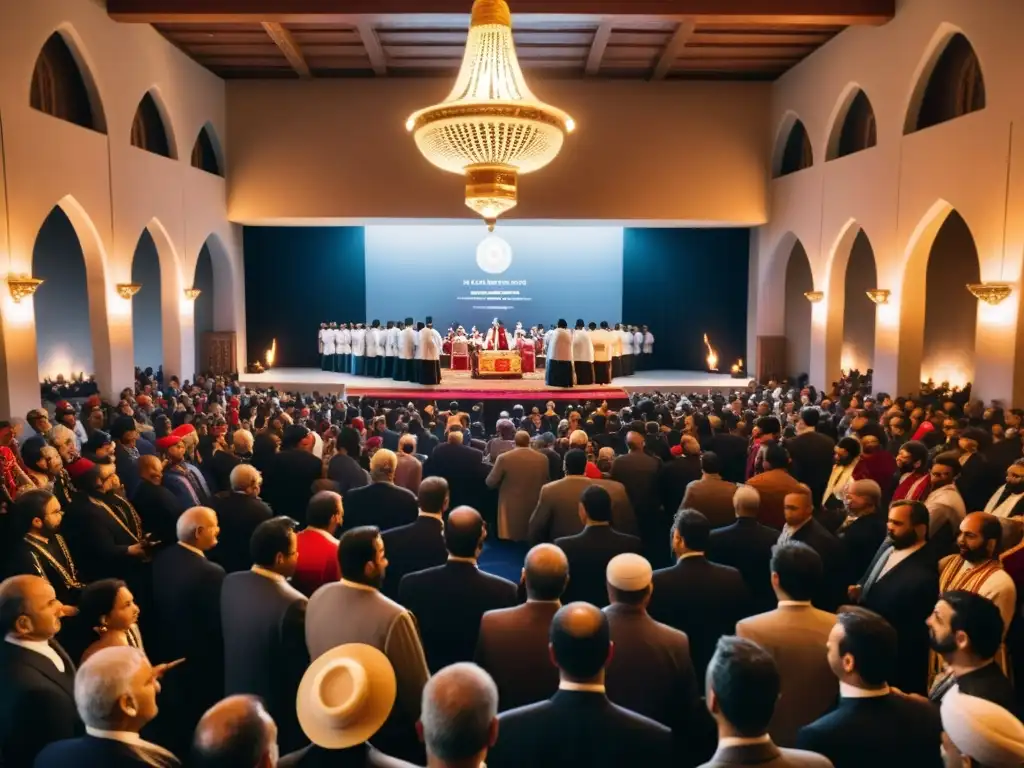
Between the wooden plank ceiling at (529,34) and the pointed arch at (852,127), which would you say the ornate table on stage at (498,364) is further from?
the pointed arch at (852,127)

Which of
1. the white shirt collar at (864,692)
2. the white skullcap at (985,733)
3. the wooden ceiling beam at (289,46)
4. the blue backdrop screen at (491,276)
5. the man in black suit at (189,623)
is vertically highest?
the wooden ceiling beam at (289,46)

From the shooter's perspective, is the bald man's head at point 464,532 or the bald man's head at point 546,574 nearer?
the bald man's head at point 546,574

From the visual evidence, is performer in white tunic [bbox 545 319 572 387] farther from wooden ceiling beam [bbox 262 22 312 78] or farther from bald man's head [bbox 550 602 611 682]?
bald man's head [bbox 550 602 611 682]

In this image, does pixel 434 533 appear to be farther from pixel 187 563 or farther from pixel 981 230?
pixel 981 230

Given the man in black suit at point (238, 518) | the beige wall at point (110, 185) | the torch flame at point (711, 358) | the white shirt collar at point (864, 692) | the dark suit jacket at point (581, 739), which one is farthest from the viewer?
the torch flame at point (711, 358)

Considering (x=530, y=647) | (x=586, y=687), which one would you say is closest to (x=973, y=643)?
(x=586, y=687)

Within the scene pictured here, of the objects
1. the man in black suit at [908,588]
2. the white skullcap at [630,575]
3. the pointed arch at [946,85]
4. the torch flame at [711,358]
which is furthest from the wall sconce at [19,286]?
the torch flame at [711,358]

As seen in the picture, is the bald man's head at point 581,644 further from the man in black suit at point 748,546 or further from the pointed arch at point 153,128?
the pointed arch at point 153,128

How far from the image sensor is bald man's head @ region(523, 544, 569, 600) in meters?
3.09

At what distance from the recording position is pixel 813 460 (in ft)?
22.1

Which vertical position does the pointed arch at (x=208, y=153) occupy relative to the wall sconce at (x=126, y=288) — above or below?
above

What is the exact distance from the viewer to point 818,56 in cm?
1463

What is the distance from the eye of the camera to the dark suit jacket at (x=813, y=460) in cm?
675

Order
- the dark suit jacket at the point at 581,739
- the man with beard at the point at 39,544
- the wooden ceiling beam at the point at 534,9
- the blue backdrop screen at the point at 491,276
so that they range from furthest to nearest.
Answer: the blue backdrop screen at the point at 491,276
the wooden ceiling beam at the point at 534,9
the man with beard at the point at 39,544
the dark suit jacket at the point at 581,739
